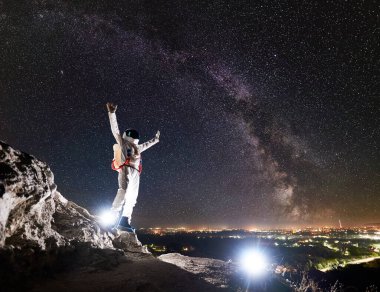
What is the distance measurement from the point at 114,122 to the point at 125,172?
1.39 m

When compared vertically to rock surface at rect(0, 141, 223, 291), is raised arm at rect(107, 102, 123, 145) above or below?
above

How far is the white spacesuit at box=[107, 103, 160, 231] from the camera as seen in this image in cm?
717

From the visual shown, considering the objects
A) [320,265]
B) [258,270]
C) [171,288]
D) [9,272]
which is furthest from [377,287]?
[9,272]

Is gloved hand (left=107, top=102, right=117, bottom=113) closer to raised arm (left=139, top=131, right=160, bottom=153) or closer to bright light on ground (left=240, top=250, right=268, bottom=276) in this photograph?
raised arm (left=139, top=131, right=160, bottom=153)

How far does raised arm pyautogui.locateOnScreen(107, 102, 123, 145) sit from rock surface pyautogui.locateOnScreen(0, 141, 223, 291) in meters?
2.00

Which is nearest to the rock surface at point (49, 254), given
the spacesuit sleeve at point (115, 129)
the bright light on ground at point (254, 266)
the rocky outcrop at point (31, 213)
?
the rocky outcrop at point (31, 213)

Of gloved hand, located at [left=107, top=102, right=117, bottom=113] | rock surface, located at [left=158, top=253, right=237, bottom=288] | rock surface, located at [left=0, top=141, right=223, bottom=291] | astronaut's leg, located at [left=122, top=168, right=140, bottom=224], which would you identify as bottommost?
rock surface, located at [left=158, top=253, right=237, bottom=288]

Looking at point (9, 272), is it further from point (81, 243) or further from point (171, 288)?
point (171, 288)

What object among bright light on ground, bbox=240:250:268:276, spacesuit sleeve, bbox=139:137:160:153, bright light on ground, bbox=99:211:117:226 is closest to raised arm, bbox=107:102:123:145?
spacesuit sleeve, bbox=139:137:160:153

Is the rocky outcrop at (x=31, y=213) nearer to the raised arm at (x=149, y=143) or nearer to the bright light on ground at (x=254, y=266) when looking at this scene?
the raised arm at (x=149, y=143)

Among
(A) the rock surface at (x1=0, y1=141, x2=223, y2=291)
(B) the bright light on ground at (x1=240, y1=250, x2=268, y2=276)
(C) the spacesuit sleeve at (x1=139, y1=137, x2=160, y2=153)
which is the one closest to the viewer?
(A) the rock surface at (x1=0, y1=141, x2=223, y2=291)

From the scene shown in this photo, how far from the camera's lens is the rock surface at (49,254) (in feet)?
13.1

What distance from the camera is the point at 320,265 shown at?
134ft

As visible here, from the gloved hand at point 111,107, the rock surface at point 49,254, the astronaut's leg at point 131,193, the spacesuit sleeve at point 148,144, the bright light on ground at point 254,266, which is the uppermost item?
the gloved hand at point 111,107
